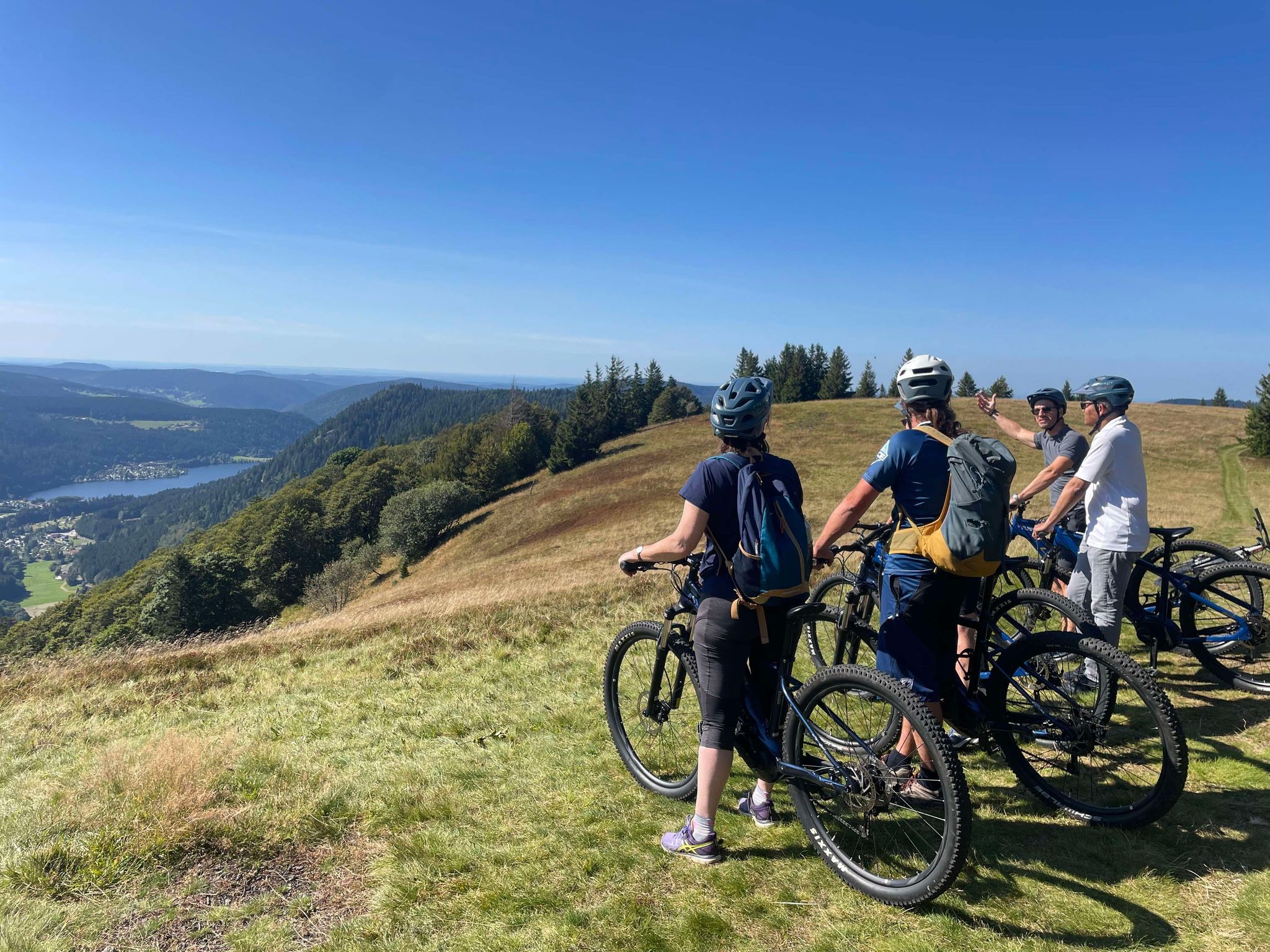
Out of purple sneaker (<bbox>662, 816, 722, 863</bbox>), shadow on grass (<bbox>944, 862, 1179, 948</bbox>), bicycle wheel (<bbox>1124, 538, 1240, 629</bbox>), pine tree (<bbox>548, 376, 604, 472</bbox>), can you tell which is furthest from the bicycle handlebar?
pine tree (<bbox>548, 376, 604, 472</bbox>)

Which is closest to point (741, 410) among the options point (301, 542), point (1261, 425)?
point (1261, 425)

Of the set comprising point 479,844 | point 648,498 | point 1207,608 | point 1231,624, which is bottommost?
point 648,498

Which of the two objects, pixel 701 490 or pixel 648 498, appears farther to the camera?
pixel 648 498

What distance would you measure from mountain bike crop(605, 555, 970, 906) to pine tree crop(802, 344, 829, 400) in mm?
88278

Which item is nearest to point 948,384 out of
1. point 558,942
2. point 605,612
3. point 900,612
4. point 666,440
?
point 900,612

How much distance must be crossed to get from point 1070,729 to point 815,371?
90.2 meters

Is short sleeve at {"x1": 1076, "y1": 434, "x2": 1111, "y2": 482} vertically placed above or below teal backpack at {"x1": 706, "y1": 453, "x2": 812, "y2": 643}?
above

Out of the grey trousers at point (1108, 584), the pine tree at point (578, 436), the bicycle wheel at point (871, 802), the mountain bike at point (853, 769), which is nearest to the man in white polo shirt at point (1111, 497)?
the grey trousers at point (1108, 584)

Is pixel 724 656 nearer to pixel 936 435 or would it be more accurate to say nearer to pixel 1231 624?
pixel 936 435

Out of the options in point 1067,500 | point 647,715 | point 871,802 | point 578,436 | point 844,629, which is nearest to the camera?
point 871,802

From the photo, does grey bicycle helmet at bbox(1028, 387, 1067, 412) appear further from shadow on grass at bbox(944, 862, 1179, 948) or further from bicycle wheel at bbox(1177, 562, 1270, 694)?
shadow on grass at bbox(944, 862, 1179, 948)

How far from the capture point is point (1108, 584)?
5.24 metres

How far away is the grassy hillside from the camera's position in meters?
3.22

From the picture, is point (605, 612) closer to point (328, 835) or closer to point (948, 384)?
point (328, 835)
